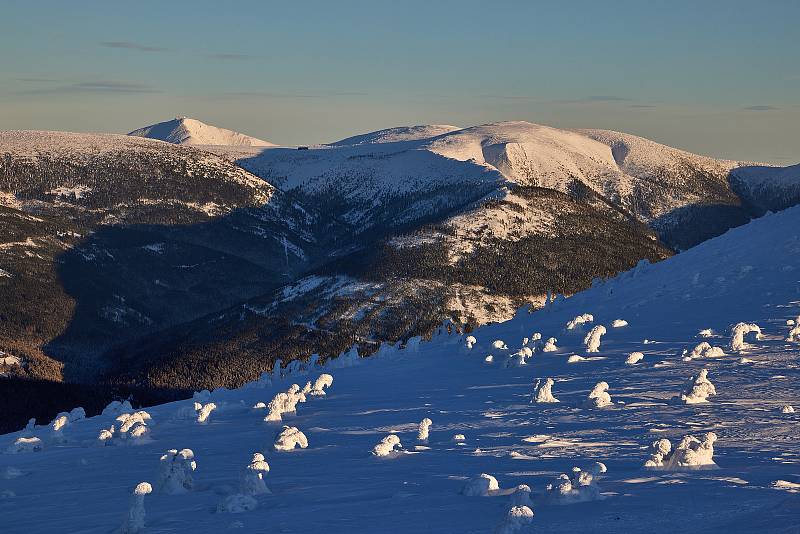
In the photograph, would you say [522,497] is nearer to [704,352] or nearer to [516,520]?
[516,520]

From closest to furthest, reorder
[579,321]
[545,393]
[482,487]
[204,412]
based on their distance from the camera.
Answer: [482,487] → [545,393] → [204,412] → [579,321]

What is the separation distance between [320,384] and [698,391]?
40.0 ft

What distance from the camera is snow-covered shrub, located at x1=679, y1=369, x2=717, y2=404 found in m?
25.2

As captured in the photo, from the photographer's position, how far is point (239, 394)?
120 ft

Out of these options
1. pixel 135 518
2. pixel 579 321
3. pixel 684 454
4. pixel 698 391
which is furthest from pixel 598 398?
pixel 135 518

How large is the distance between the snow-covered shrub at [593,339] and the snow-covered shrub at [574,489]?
13.4m

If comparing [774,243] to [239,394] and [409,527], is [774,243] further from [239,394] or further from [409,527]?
[409,527]

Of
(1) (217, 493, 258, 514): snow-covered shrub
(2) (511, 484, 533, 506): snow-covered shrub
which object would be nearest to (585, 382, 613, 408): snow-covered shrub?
(2) (511, 484, 533, 506): snow-covered shrub

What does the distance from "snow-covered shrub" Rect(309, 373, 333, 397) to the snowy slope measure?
0.31 m

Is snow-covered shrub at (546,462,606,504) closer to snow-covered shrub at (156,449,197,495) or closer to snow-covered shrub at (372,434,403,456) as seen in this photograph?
snow-covered shrub at (372,434,403,456)

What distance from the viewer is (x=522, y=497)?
62.0 feet

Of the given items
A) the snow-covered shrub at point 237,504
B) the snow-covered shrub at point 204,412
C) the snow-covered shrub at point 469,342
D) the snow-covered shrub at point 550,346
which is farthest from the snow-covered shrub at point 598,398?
the snow-covered shrub at point 204,412

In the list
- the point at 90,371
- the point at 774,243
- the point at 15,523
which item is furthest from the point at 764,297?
the point at 90,371

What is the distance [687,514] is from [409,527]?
4.44m
